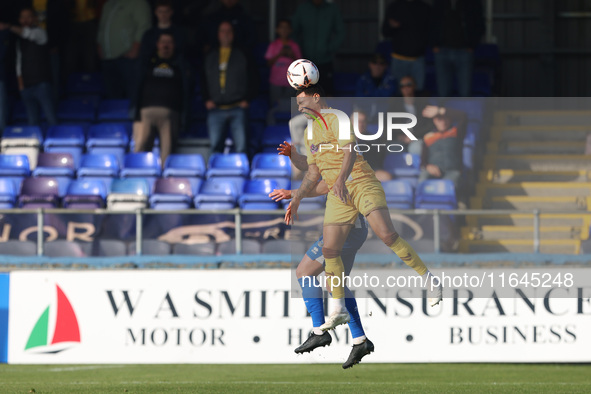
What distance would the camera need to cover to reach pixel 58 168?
48.3 feet

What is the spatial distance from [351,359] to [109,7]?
29.6 feet

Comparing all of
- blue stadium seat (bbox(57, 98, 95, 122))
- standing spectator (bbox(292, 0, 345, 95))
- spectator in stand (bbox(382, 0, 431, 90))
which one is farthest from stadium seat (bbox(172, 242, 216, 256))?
blue stadium seat (bbox(57, 98, 95, 122))

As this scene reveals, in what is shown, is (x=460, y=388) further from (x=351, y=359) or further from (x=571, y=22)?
(x=571, y=22)

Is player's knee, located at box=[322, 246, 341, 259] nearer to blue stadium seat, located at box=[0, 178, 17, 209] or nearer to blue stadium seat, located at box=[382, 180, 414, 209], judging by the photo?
blue stadium seat, located at box=[382, 180, 414, 209]

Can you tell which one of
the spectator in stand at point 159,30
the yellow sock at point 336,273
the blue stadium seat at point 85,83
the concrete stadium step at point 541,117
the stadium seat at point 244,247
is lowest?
the yellow sock at point 336,273

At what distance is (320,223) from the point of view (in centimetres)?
1038

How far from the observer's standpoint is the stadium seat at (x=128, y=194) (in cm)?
1366

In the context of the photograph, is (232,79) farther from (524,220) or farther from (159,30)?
(524,220)

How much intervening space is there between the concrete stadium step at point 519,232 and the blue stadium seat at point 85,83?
764 cm

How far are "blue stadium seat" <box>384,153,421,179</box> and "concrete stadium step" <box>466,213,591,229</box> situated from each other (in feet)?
2.76

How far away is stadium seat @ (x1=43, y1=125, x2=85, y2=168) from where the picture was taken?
51.0 feet

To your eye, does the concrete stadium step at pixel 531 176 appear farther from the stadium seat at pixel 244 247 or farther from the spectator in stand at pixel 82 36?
the spectator in stand at pixel 82 36

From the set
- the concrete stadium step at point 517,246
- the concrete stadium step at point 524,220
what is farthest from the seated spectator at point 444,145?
the concrete stadium step at point 517,246

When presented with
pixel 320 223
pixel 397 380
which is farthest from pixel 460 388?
pixel 320 223
